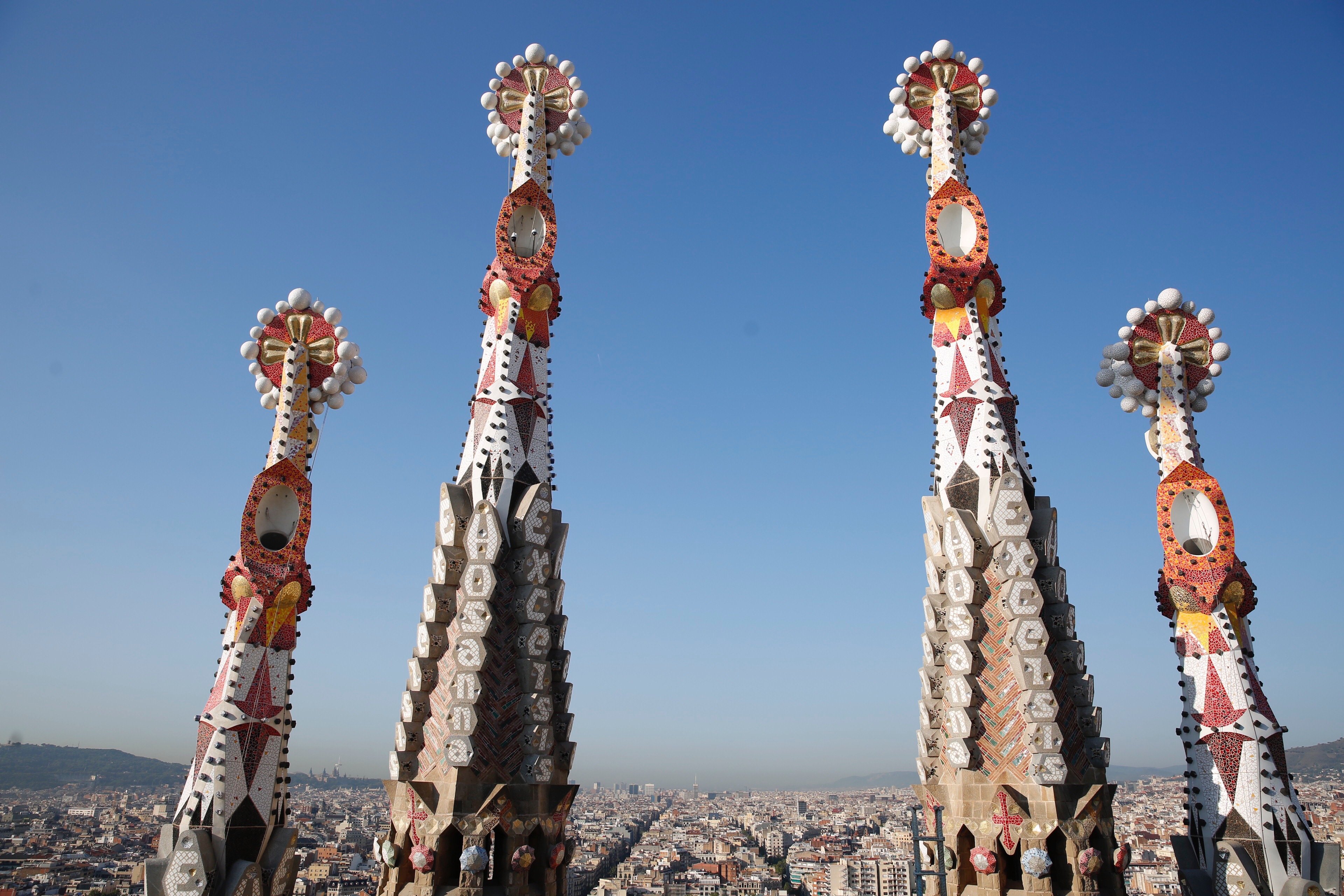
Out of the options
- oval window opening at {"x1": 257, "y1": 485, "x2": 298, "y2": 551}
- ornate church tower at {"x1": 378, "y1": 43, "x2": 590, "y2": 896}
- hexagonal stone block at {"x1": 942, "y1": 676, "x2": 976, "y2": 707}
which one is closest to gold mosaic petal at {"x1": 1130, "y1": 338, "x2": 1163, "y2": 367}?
hexagonal stone block at {"x1": 942, "y1": 676, "x2": 976, "y2": 707}

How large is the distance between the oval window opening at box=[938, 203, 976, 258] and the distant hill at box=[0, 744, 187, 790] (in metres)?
40.0

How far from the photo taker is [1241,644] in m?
14.2

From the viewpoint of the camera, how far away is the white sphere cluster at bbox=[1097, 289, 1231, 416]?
15727mm

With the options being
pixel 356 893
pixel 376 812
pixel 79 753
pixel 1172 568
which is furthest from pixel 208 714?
pixel 376 812

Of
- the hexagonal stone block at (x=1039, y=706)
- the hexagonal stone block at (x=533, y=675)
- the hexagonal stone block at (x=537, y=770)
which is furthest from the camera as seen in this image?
the hexagonal stone block at (x=533, y=675)

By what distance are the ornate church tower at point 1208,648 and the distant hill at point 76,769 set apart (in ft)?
135

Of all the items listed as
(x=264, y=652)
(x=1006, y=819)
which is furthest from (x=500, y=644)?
(x=1006, y=819)

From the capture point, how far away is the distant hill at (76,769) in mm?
51344

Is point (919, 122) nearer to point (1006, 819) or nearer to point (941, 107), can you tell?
point (941, 107)

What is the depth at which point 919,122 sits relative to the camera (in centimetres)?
1825

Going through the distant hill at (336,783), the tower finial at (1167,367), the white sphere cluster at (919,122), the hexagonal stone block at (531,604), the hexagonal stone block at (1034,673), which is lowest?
the distant hill at (336,783)

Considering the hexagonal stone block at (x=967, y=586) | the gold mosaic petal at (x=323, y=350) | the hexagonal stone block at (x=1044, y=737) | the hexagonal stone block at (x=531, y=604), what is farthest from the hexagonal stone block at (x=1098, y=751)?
the gold mosaic petal at (x=323, y=350)

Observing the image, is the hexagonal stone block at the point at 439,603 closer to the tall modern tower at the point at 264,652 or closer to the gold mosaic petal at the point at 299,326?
the tall modern tower at the point at 264,652

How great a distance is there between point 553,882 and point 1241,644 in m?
10.7
